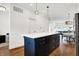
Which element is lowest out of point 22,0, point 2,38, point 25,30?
point 2,38

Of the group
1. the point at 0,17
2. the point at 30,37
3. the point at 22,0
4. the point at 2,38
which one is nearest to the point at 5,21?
the point at 0,17

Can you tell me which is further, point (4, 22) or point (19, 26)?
point (4, 22)

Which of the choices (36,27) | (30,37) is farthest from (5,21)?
(30,37)

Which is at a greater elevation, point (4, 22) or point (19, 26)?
point (4, 22)

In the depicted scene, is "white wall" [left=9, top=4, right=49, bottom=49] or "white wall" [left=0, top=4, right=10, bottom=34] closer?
"white wall" [left=9, top=4, right=49, bottom=49]

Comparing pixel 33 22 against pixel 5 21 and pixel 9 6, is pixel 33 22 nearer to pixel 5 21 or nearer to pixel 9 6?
pixel 5 21

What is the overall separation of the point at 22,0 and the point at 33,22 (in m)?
5.56

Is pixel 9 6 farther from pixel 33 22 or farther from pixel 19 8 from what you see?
pixel 33 22

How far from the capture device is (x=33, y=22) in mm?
8656

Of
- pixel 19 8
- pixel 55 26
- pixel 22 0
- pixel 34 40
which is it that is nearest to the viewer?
pixel 22 0

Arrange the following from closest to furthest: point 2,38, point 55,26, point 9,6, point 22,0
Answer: point 22,0, point 9,6, point 2,38, point 55,26

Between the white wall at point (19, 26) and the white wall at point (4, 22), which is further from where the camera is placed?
the white wall at point (4, 22)

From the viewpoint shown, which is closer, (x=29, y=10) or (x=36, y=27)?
(x=29, y=10)

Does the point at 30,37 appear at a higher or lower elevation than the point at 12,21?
lower
